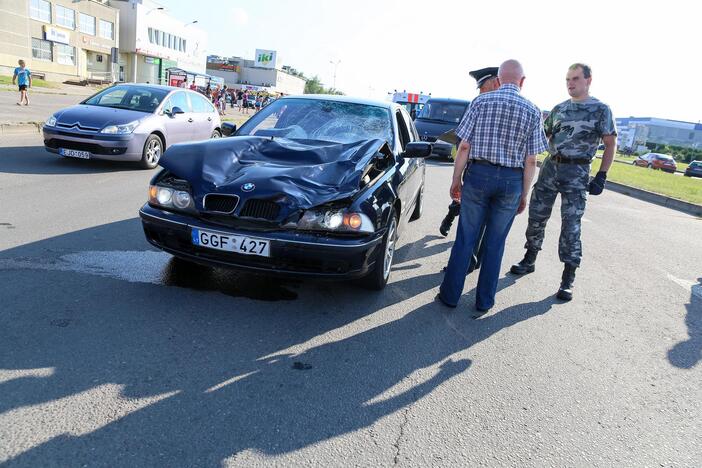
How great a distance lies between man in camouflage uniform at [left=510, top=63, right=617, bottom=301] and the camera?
14.6ft

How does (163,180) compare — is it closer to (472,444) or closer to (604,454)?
(472,444)

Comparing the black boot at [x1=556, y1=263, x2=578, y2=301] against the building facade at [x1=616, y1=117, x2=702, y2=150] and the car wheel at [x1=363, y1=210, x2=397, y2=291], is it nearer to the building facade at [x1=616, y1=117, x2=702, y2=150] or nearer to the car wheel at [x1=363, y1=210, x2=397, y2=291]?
the car wheel at [x1=363, y1=210, x2=397, y2=291]

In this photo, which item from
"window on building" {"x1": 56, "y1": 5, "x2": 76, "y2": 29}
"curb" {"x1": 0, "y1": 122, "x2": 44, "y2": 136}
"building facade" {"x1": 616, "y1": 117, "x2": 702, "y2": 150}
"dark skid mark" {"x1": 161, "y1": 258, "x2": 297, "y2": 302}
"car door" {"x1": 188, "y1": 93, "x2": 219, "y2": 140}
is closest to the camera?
"dark skid mark" {"x1": 161, "y1": 258, "x2": 297, "y2": 302}

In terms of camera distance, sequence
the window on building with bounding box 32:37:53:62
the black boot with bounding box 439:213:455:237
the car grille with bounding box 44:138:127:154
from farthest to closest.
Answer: the window on building with bounding box 32:37:53:62 < the car grille with bounding box 44:138:127:154 < the black boot with bounding box 439:213:455:237

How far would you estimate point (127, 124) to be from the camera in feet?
28.0

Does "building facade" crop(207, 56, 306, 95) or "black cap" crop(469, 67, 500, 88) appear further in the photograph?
"building facade" crop(207, 56, 306, 95)

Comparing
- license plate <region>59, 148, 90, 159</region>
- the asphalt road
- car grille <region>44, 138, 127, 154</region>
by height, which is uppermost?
car grille <region>44, 138, 127, 154</region>

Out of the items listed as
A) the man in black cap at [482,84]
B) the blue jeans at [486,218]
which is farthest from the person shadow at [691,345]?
the man in black cap at [482,84]

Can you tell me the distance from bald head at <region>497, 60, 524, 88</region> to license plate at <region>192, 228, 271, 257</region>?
7.16 feet

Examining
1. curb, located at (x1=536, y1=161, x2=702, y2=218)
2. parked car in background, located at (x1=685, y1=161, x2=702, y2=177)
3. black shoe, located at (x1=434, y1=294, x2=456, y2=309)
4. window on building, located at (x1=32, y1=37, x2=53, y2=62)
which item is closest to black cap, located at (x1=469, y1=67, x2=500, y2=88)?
black shoe, located at (x1=434, y1=294, x2=456, y2=309)

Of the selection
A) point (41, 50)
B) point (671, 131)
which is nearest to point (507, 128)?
Result: point (41, 50)

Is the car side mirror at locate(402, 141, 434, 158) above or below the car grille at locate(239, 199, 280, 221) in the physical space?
above

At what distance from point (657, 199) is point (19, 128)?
16.9 metres

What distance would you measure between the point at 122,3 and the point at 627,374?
7046cm
